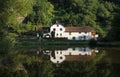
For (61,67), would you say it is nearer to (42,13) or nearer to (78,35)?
(78,35)

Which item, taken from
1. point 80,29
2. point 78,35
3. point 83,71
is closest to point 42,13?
point 80,29

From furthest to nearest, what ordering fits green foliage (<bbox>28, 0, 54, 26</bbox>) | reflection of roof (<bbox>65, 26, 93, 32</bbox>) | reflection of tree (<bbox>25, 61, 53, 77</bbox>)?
green foliage (<bbox>28, 0, 54, 26</bbox>)
reflection of roof (<bbox>65, 26, 93, 32</bbox>)
reflection of tree (<bbox>25, 61, 53, 77</bbox>)

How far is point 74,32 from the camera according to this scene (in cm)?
11338

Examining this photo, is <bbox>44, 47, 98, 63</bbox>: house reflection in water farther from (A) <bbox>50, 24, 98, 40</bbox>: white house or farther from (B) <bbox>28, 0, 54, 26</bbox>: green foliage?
(B) <bbox>28, 0, 54, 26</bbox>: green foliage

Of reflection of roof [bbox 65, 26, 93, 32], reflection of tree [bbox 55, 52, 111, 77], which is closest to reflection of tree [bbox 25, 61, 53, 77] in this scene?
reflection of tree [bbox 55, 52, 111, 77]

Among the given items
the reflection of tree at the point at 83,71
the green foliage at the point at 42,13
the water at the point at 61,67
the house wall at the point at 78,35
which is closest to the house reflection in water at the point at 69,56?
the water at the point at 61,67

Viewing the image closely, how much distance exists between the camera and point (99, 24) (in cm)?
12431

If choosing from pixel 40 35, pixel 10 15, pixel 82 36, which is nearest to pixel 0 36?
pixel 10 15

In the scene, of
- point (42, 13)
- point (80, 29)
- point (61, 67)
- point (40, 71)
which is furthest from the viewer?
point (42, 13)

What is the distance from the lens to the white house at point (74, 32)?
113375mm

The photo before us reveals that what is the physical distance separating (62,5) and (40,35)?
26.1 m

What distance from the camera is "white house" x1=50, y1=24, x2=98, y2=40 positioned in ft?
372

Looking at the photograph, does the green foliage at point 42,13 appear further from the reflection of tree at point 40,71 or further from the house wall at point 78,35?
the reflection of tree at point 40,71

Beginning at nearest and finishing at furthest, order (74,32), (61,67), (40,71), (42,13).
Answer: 1. (40,71)
2. (61,67)
3. (74,32)
4. (42,13)
